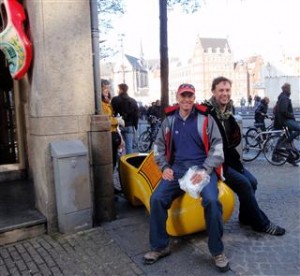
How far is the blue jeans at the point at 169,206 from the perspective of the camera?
3.42 metres

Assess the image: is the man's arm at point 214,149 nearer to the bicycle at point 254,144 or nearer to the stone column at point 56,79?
the stone column at point 56,79

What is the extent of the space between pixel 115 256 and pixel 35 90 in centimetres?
211

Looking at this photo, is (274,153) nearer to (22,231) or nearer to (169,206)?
(169,206)

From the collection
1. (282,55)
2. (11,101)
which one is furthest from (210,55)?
(11,101)

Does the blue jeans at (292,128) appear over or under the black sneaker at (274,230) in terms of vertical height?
over

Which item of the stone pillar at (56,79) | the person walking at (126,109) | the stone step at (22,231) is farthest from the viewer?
the person walking at (126,109)

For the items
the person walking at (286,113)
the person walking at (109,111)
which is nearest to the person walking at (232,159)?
the person walking at (109,111)

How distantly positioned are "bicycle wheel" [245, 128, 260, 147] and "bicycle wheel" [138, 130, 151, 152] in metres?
3.58

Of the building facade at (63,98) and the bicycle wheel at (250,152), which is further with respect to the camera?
the bicycle wheel at (250,152)

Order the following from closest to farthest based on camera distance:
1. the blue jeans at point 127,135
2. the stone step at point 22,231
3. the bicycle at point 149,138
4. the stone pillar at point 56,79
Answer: the stone step at point 22,231, the stone pillar at point 56,79, the blue jeans at point 127,135, the bicycle at point 149,138

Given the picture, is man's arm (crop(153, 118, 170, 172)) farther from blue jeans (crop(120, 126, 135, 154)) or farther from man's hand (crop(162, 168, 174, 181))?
blue jeans (crop(120, 126, 135, 154))

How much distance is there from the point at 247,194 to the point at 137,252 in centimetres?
136

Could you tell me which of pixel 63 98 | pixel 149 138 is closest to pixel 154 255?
pixel 63 98

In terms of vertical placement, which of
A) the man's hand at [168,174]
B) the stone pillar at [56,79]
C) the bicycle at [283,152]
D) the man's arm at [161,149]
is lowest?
the bicycle at [283,152]
